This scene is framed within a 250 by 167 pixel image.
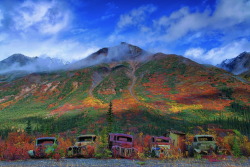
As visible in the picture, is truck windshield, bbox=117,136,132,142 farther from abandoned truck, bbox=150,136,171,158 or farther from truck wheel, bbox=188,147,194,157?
truck wheel, bbox=188,147,194,157

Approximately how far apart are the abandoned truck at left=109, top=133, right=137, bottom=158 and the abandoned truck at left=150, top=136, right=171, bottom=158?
2.09 meters

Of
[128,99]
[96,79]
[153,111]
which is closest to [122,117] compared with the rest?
[153,111]

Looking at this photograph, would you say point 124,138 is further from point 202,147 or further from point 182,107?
point 182,107

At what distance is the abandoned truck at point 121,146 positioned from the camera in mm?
19802

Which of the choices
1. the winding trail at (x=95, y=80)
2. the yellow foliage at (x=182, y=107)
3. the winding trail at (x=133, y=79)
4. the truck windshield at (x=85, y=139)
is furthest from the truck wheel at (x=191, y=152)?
the winding trail at (x=95, y=80)

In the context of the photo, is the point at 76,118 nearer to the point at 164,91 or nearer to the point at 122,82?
the point at 164,91

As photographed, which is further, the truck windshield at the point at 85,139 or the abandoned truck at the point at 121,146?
the truck windshield at the point at 85,139

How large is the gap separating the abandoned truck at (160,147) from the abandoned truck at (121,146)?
6.86ft

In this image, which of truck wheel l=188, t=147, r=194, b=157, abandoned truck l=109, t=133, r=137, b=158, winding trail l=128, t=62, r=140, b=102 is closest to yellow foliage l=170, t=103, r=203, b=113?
winding trail l=128, t=62, r=140, b=102

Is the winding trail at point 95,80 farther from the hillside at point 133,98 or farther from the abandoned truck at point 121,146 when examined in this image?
the abandoned truck at point 121,146

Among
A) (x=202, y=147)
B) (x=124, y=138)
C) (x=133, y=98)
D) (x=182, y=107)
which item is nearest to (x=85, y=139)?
(x=124, y=138)

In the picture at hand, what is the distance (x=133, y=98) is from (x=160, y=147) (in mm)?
77173

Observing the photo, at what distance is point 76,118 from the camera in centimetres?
7556

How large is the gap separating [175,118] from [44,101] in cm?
7794
